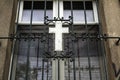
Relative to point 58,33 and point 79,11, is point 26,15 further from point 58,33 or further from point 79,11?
point 58,33

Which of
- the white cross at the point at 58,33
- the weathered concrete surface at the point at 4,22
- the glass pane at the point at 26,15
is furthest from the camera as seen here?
the glass pane at the point at 26,15

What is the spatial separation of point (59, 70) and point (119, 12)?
170 cm

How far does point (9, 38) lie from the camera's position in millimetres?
4234

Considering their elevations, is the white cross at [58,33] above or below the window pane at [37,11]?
below

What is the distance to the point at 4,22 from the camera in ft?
15.3

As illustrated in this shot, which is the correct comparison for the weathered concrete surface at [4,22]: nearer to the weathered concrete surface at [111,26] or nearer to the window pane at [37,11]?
the window pane at [37,11]

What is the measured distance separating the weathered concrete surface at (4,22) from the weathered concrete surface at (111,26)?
1827mm

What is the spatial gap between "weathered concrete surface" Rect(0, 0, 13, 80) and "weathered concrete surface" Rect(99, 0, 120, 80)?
1827 mm

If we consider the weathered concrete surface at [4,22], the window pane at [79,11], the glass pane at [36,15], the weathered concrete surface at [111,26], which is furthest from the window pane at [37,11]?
the weathered concrete surface at [111,26]

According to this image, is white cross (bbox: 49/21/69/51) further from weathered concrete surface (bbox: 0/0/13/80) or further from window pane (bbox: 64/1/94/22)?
window pane (bbox: 64/1/94/22)

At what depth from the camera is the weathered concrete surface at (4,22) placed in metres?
4.21

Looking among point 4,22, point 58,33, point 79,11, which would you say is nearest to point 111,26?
point 79,11

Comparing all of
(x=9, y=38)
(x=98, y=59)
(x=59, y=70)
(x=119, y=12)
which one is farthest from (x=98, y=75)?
(x=9, y=38)

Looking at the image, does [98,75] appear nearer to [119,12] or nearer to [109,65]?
[109,65]
